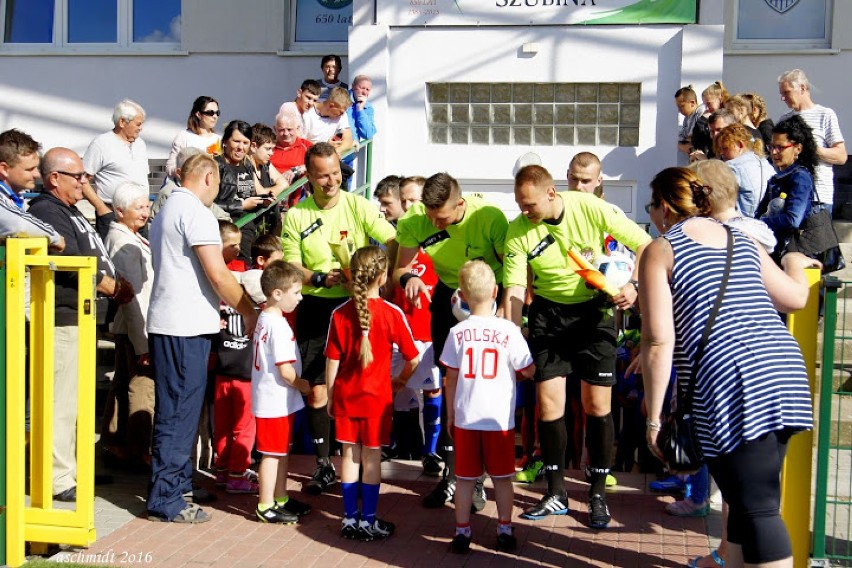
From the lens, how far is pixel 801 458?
17.1 feet

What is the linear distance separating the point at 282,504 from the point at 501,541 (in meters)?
1.42

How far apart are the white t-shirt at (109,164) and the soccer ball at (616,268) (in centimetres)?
498

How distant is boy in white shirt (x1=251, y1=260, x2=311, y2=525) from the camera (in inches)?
248

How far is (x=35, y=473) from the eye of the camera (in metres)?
5.75

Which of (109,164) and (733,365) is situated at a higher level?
(109,164)

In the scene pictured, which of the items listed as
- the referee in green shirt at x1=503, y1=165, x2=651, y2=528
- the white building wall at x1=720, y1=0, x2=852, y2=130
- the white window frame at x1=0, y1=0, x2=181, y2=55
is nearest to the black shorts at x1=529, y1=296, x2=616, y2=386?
the referee in green shirt at x1=503, y1=165, x2=651, y2=528

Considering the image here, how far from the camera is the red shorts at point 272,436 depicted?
6.29 meters

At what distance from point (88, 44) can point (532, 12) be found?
20.2 feet

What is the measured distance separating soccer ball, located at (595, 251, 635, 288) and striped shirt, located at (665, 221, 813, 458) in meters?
1.63

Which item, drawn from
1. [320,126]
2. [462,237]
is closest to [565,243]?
[462,237]

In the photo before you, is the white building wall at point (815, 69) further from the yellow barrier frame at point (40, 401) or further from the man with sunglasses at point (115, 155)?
the yellow barrier frame at point (40, 401)

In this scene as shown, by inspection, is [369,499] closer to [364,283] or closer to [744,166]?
[364,283]

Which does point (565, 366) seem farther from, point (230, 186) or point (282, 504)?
point (230, 186)

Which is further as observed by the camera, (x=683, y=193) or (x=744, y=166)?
(x=744, y=166)
